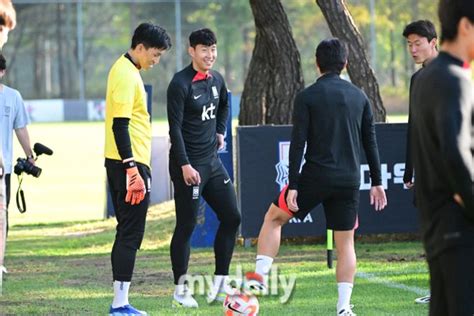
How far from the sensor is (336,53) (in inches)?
311

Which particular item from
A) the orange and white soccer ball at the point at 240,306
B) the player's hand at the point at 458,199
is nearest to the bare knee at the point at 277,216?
the orange and white soccer ball at the point at 240,306

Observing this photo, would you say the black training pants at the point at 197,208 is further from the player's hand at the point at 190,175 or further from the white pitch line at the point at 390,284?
the white pitch line at the point at 390,284

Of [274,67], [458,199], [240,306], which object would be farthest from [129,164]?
[274,67]

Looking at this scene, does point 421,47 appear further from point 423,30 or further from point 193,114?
point 193,114

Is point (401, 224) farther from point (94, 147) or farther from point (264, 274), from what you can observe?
point (94, 147)

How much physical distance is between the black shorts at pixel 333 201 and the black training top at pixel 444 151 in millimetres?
3129

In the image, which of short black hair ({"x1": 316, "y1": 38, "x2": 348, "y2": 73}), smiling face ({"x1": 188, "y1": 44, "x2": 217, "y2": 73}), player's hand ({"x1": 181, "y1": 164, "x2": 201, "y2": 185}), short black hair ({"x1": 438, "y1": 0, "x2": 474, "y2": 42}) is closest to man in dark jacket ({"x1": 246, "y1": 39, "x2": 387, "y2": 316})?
short black hair ({"x1": 316, "y1": 38, "x2": 348, "y2": 73})

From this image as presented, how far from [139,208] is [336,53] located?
5.61ft

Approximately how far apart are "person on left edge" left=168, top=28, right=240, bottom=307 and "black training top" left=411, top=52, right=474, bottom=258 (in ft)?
13.3

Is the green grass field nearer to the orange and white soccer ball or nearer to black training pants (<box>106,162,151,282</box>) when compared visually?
black training pants (<box>106,162,151,282</box>)

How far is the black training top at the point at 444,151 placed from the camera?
14.5ft

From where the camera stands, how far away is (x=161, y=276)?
1068 centimetres

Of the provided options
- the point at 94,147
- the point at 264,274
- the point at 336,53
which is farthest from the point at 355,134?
the point at 94,147

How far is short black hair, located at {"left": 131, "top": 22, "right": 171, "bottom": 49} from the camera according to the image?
8.14 m
